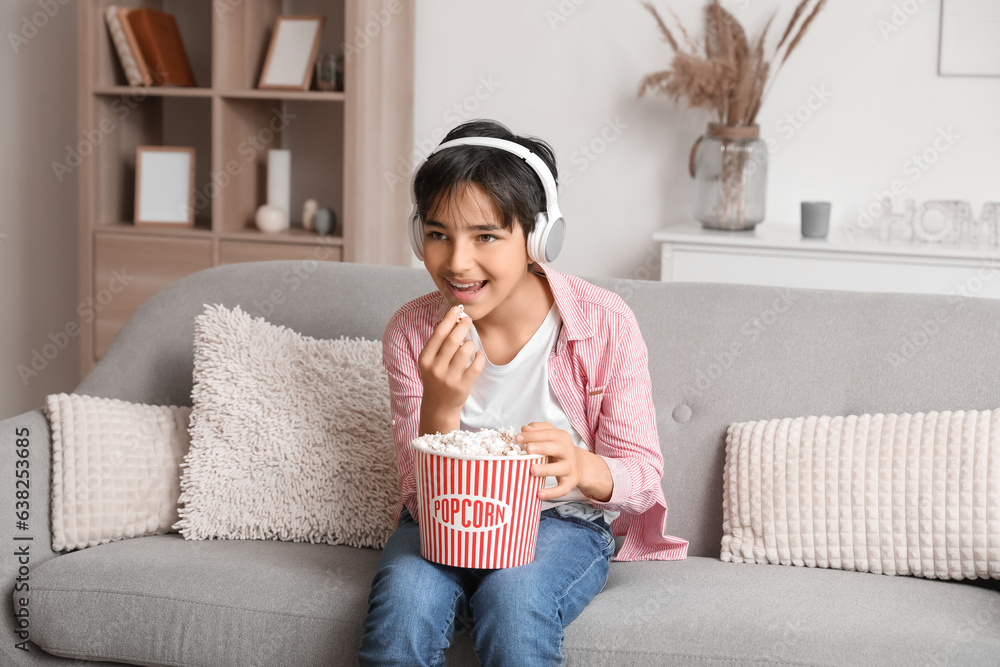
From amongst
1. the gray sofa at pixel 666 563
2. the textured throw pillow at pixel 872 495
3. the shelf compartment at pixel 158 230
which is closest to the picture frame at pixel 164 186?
the shelf compartment at pixel 158 230

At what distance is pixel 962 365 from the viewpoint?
1.60 m

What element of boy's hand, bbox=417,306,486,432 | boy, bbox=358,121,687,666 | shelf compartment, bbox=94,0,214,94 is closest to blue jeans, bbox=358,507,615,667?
boy, bbox=358,121,687,666

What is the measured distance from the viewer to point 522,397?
144 centimetres

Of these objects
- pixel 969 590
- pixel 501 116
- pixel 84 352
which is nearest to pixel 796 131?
pixel 501 116

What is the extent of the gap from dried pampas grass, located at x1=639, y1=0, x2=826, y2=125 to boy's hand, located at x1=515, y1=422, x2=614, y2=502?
1.72m

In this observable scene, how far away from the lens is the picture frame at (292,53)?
9.91 feet

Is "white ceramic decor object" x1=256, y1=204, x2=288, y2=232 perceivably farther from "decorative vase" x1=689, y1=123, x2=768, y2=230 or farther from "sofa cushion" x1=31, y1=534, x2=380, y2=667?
"sofa cushion" x1=31, y1=534, x2=380, y2=667

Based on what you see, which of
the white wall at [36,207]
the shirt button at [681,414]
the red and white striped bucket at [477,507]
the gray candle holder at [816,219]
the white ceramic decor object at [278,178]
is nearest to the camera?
the red and white striped bucket at [477,507]

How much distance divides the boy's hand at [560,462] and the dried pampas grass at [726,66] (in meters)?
1.72

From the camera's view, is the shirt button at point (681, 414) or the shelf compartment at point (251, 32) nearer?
the shirt button at point (681, 414)

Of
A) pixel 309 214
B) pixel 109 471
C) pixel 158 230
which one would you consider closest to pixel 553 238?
pixel 109 471

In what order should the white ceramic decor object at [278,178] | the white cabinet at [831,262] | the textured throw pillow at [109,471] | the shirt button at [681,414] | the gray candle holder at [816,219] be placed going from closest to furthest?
the textured throw pillow at [109,471]
the shirt button at [681,414]
the white cabinet at [831,262]
the gray candle holder at [816,219]
the white ceramic decor object at [278,178]

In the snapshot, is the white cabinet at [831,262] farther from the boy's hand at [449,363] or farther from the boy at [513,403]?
the boy's hand at [449,363]

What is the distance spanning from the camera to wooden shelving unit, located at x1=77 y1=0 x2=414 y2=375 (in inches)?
117
